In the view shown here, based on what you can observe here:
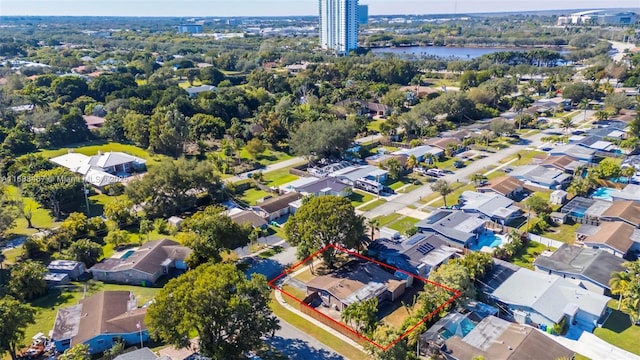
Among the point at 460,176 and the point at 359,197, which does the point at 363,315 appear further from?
the point at 460,176

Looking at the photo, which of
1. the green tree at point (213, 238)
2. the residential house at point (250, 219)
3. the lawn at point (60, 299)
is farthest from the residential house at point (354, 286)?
the lawn at point (60, 299)

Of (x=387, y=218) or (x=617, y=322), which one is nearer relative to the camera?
(x=617, y=322)

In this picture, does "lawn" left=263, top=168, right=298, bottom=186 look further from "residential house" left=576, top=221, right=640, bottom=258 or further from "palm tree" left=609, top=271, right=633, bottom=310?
"palm tree" left=609, top=271, right=633, bottom=310

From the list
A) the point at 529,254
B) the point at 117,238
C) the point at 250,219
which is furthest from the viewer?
the point at 250,219

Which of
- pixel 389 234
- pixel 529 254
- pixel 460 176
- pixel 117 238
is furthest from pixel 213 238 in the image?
pixel 460 176

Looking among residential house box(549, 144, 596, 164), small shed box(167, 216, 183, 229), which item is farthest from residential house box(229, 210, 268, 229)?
residential house box(549, 144, 596, 164)
